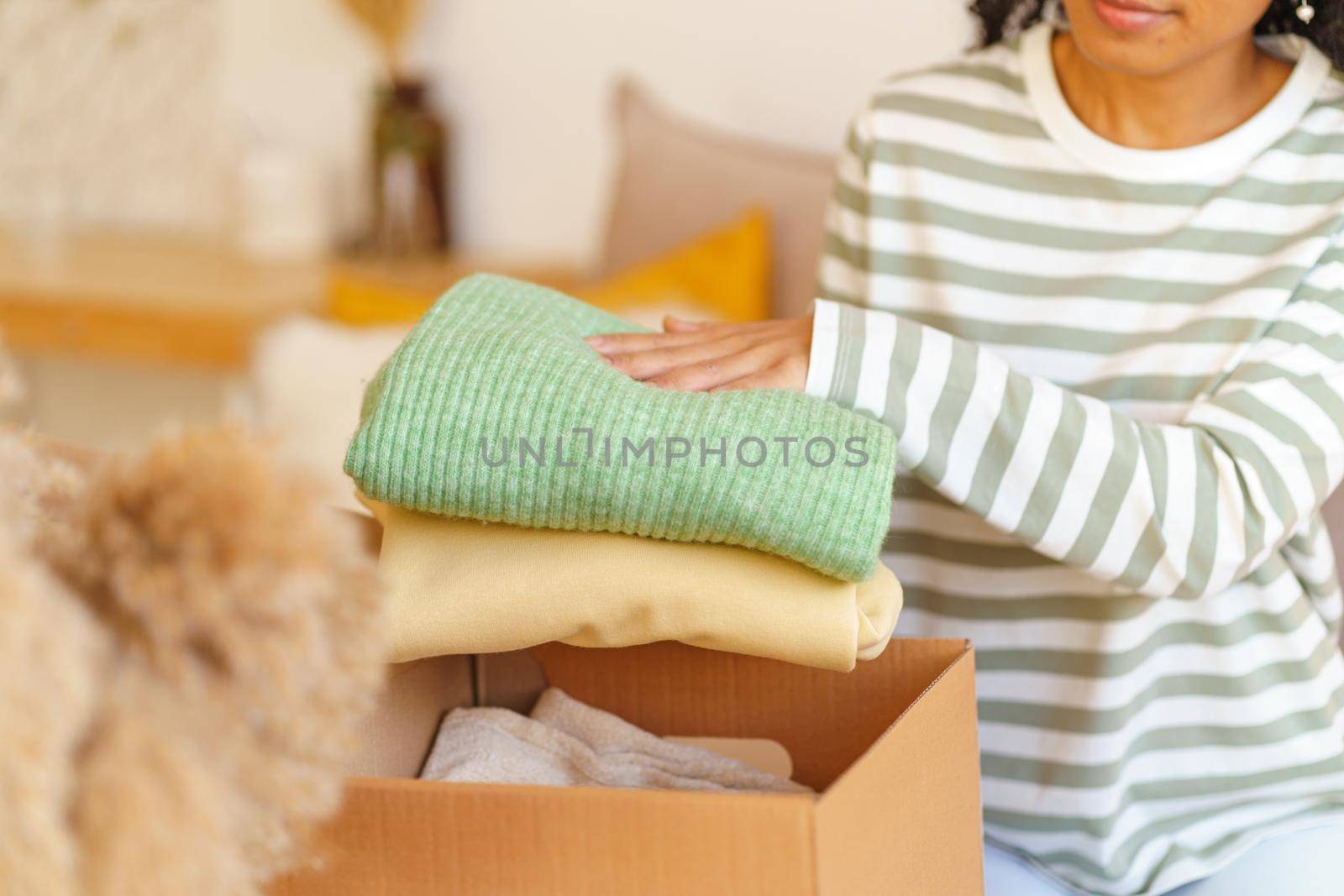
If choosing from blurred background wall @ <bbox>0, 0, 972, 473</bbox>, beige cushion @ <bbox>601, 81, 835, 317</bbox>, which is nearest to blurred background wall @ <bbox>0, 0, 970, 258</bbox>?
blurred background wall @ <bbox>0, 0, 972, 473</bbox>

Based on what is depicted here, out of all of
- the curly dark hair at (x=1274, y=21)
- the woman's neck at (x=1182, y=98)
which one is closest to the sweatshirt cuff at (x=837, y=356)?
the woman's neck at (x=1182, y=98)

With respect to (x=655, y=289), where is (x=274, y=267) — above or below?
below

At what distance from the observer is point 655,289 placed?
145cm

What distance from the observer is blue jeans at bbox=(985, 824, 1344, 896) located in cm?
80

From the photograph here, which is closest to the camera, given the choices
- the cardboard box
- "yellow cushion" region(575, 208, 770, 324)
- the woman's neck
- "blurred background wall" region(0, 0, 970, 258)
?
the cardboard box

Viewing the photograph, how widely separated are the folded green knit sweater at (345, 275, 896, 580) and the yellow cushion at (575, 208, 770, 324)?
872 millimetres

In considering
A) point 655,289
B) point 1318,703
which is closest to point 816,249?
point 655,289

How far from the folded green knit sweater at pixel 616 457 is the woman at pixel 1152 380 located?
16 centimetres

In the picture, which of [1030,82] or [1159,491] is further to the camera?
[1030,82]

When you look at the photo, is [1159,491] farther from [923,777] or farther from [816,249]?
[816,249]

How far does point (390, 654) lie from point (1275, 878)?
0.56 metres

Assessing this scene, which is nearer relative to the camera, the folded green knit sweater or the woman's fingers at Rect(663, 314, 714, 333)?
the folded green knit sweater

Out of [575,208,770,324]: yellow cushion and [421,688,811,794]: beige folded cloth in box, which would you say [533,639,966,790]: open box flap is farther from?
[575,208,770,324]: yellow cushion

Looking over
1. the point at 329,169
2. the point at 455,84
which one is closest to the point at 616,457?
the point at 455,84
